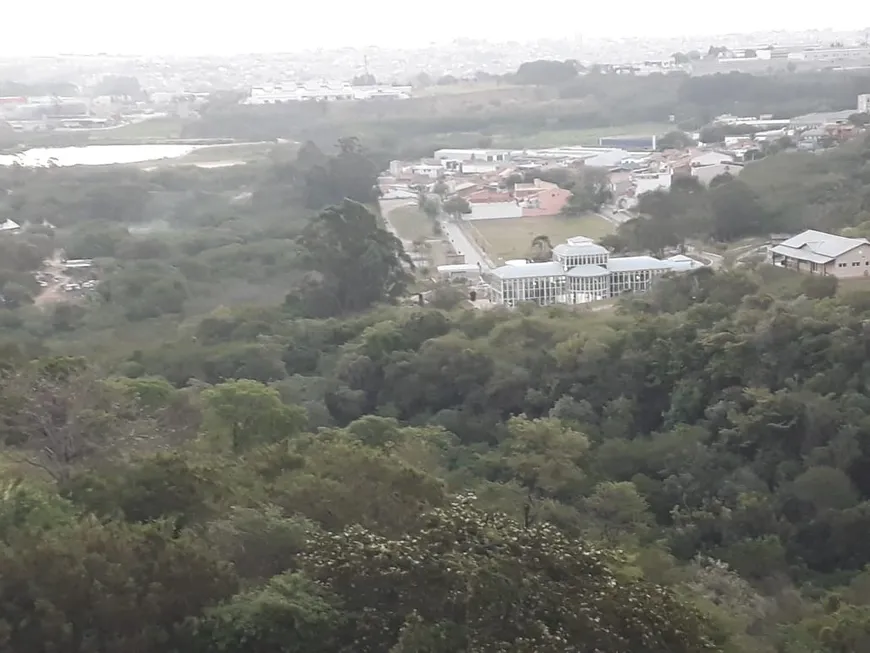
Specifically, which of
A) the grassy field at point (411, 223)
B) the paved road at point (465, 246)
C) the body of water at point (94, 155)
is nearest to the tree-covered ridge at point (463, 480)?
the paved road at point (465, 246)

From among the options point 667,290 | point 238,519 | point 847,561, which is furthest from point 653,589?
point 667,290

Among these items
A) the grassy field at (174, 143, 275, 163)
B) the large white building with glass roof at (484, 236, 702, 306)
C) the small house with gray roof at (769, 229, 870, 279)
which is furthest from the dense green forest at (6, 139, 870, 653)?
the grassy field at (174, 143, 275, 163)

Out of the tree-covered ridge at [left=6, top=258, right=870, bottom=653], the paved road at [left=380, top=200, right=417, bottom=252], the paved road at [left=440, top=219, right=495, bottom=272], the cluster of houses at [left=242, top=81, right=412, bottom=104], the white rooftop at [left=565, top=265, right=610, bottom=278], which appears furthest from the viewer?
the cluster of houses at [left=242, top=81, right=412, bottom=104]

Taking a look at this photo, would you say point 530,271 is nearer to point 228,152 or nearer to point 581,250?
point 581,250

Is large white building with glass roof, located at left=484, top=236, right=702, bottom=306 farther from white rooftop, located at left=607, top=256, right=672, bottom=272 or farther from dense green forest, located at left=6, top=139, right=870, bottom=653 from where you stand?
dense green forest, located at left=6, top=139, right=870, bottom=653

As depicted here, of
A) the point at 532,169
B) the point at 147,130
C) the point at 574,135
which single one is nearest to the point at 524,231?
the point at 532,169

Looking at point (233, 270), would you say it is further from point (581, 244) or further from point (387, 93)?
point (387, 93)

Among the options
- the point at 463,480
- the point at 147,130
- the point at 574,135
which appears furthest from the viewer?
the point at 147,130
